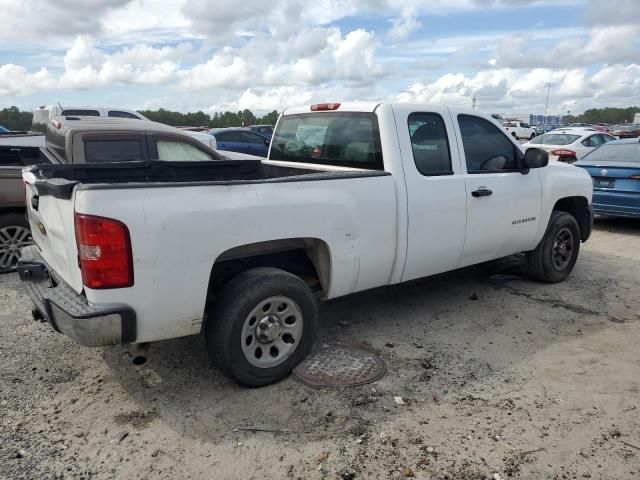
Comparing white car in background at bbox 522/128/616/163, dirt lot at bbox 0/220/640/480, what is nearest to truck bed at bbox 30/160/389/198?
dirt lot at bbox 0/220/640/480

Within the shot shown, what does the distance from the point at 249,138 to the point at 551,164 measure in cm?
1145

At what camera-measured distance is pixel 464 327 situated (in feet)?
15.5

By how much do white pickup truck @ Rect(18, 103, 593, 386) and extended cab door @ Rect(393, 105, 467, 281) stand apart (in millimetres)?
13

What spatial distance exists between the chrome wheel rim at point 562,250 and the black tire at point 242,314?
136 inches

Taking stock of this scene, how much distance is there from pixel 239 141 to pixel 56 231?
12.7 m

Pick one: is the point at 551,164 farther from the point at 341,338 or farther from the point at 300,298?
the point at 300,298

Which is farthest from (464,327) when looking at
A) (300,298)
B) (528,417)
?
(300,298)

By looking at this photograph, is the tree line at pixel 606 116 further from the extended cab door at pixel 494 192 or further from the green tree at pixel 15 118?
the extended cab door at pixel 494 192

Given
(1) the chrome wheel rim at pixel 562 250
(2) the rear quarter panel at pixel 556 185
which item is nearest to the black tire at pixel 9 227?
(2) the rear quarter panel at pixel 556 185

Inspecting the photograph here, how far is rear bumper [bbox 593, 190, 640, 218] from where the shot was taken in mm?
8375

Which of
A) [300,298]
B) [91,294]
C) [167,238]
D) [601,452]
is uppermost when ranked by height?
[167,238]

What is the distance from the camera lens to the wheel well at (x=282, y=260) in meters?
3.51

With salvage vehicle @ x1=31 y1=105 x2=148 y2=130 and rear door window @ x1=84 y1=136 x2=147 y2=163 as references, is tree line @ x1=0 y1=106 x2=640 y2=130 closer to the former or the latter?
salvage vehicle @ x1=31 y1=105 x2=148 y2=130

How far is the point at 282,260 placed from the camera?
13.1 feet
